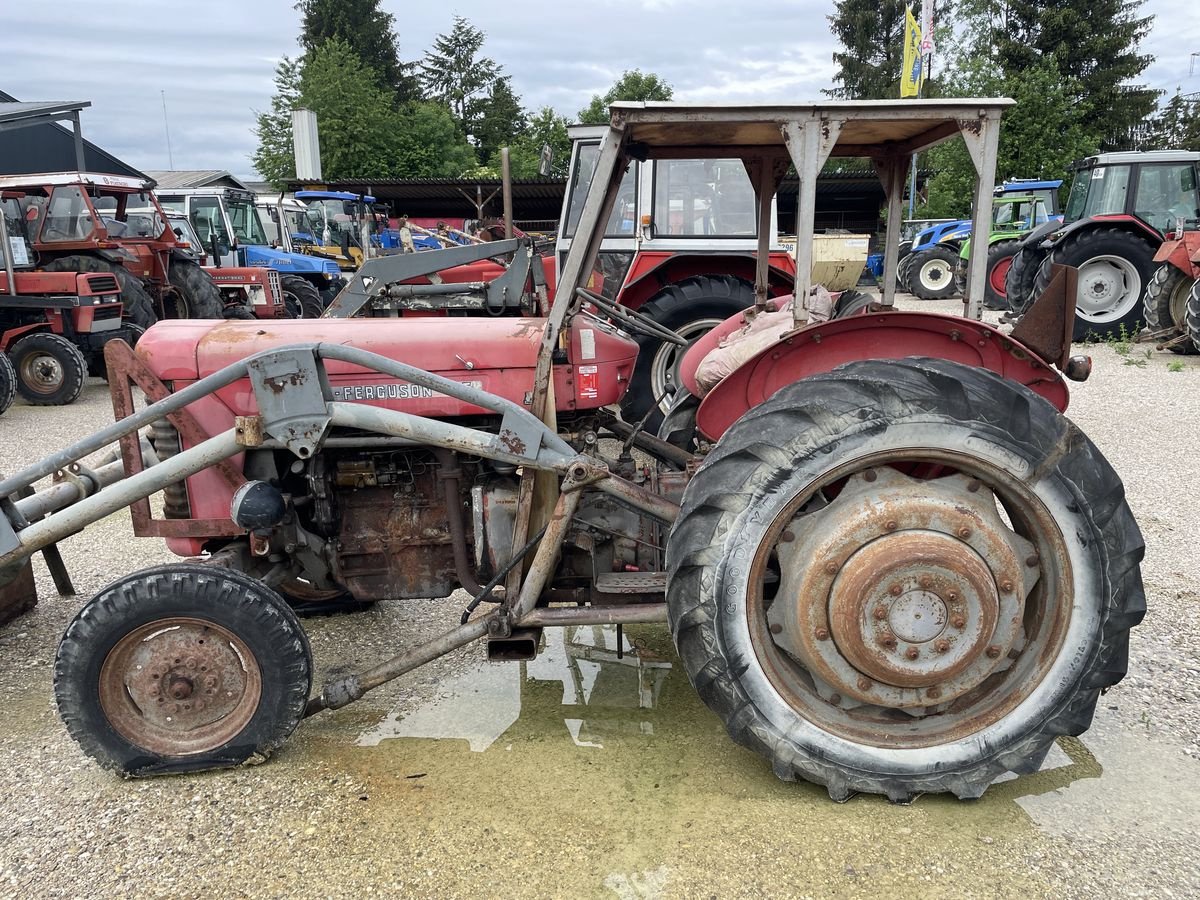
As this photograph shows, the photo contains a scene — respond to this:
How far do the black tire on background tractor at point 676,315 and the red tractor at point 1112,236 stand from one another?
5718 mm

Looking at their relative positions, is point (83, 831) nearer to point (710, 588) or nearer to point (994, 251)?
point (710, 588)

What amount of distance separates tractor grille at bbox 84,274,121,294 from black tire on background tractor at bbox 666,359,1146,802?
9.09m

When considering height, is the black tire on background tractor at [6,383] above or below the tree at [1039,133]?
below

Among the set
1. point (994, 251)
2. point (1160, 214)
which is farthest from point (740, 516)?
point (994, 251)

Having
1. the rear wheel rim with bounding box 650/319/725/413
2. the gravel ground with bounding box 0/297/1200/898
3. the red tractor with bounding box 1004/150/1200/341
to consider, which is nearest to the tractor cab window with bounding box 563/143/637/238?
the rear wheel rim with bounding box 650/319/725/413

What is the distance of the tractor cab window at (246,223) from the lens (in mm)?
14438

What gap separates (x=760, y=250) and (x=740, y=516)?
5.49ft

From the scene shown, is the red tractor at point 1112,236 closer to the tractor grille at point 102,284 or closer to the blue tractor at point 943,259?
Answer: the blue tractor at point 943,259

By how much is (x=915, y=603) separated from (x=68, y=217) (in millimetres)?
10890

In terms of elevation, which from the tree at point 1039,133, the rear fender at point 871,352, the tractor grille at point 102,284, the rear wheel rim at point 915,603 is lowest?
the rear wheel rim at point 915,603

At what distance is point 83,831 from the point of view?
2336 mm

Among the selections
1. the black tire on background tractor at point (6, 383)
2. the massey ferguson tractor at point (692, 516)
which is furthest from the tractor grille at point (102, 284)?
the massey ferguson tractor at point (692, 516)

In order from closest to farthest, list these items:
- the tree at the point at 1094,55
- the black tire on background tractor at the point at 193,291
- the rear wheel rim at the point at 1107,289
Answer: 1. the rear wheel rim at the point at 1107,289
2. the black tire on background tractor at the point at 193,291
3. the tree at the point at 1094,55

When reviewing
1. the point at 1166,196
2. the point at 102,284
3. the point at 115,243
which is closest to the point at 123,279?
the point at 102,284
